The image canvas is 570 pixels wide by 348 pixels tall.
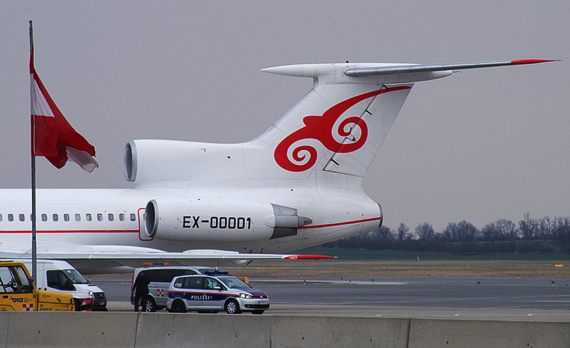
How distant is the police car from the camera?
19719 mm

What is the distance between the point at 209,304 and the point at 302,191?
724 cm

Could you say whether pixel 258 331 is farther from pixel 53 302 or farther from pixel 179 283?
pixel 179 283

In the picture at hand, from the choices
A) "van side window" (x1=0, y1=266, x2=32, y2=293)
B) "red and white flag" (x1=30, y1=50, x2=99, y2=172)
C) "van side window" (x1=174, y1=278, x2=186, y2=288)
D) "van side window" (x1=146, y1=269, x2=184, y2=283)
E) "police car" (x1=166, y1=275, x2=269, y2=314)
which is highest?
"red and white flag" (x1=30, y1=50, x2=99, y2=172)

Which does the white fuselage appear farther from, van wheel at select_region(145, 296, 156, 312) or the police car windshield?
the police car windshield

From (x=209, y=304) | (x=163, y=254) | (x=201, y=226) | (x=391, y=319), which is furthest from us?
(x=201, y=226)

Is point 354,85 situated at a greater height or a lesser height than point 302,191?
greater

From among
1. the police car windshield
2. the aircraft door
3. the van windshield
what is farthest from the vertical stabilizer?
the van windshield

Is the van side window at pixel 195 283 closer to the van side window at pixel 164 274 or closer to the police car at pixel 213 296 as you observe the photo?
the police car at pixel 213 296

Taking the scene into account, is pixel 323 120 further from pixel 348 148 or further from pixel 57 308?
pixel 57 308

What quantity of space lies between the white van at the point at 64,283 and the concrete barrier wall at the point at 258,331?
5914 millimetres

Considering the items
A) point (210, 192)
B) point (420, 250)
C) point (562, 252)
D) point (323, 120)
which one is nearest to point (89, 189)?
point (210, 192)

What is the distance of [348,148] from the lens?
1043 inches

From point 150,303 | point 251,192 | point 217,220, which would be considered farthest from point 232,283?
point 251,192

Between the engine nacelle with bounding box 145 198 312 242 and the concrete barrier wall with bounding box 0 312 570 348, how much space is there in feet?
36.0
